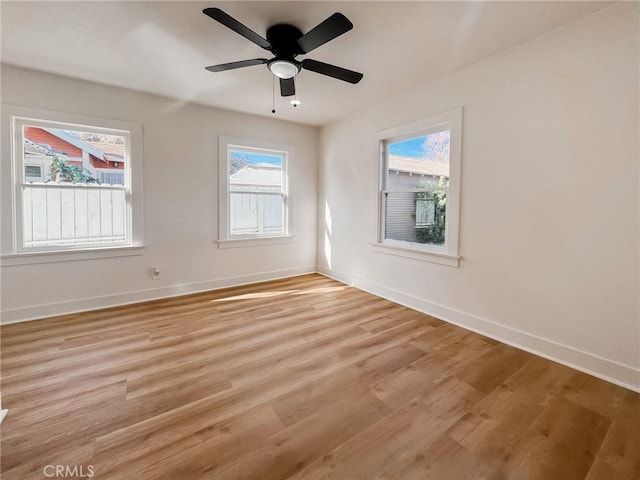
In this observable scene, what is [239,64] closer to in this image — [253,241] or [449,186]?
[449,186]

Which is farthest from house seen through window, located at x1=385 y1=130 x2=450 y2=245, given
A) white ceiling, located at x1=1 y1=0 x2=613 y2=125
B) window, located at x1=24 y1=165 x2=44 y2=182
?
window, located at x1=24 y1=165 x2=44 y2=182

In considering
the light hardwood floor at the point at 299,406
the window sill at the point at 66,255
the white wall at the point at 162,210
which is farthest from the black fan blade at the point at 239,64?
the window sill at the point at 66,255

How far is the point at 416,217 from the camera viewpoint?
3570 mm

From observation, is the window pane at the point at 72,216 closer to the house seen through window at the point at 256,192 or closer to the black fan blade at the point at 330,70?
the house seen through window at the point at 256,192

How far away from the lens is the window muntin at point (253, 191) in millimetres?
4293

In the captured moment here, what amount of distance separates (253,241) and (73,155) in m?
2.39

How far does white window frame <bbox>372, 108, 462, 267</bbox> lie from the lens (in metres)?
2.99

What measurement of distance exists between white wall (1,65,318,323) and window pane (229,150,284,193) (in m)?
0.25

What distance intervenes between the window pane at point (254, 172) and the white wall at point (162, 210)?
0.82 ft

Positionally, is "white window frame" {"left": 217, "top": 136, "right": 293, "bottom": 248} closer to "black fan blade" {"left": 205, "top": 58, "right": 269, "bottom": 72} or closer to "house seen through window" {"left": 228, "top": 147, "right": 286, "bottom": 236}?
"house seen through window" {"left": 228, "top": 147, "right": 286, "bottom": 236}

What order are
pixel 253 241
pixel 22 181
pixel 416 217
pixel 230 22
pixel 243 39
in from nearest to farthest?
pixel 230 22 < pixel 243 39 < pixel 22 181 < pixel 416 217 < pixel 253 241

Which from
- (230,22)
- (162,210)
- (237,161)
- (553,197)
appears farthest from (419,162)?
(162,210)

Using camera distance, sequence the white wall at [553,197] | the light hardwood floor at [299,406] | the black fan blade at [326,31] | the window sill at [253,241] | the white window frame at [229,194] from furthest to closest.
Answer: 1. the window sill at [253,241]
2. the white window frame at [229,194]
3. the white wall at [553,197]
4. the black fan blade at [326,31]
5. the light hardwood floor at [299,406]

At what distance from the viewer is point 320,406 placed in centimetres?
181
